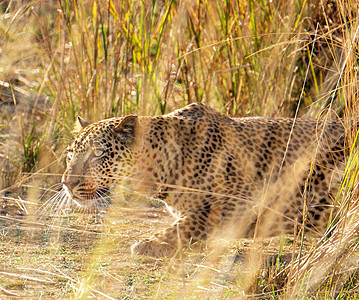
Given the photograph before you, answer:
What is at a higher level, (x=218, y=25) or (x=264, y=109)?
(x=218, y=25)

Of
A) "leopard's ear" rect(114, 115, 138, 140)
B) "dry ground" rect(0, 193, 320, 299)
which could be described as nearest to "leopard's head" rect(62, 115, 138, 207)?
"leopard's ear" rect(114, 115, 138, 140)

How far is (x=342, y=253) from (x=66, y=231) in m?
2.10

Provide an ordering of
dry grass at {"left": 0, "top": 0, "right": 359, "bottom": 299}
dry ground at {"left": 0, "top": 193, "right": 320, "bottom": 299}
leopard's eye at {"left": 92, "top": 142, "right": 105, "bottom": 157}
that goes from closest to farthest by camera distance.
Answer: dry ground at {"left": 0, "top": 193, "right": 320, "bottom": 299}, dry grass at {"left": 0, "top": 0, "right": 359, "bottom": 299}, leopard's eye at {"left": 92, "top": 142, "right": 105, "bottom": 157}

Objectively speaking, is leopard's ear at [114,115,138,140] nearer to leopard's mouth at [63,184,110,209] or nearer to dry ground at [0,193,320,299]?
leopard's mouth at [63,184,110,209]

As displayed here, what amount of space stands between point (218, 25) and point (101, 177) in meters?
2.00

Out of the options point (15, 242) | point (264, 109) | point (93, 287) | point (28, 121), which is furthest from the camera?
point (28, 121)

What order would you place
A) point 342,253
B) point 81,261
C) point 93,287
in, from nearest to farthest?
point 342,253 → point 93,287 → point 81,261

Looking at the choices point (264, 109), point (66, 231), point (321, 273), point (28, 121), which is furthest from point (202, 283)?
point (28, 121)

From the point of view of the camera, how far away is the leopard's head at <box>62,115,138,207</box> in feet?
13.6

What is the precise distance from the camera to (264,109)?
5.39 m

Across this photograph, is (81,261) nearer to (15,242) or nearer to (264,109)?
(15,242)

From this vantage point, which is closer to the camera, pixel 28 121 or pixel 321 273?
pixel 321 273

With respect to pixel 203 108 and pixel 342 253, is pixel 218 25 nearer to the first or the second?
pixel 203 108

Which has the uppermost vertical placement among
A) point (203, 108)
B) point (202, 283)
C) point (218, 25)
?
point (218, 25)
